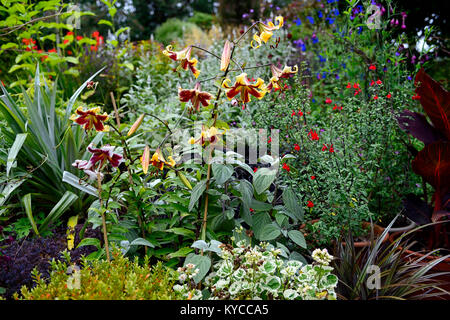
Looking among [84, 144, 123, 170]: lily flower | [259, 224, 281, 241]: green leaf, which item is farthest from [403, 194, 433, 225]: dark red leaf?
[84, 144, 123, 170]: lily flower

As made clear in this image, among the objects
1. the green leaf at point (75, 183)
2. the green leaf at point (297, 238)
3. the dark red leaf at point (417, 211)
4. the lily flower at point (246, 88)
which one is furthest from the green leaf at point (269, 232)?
the dark red leaf at point (417, 211)

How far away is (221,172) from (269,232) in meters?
0.39

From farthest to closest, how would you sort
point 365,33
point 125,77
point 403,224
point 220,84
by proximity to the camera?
point 125,77
point 365,33
point 403,224
point 220,84

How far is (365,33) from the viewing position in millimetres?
3129

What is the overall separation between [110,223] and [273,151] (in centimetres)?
98

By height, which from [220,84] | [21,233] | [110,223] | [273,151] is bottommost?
[21,233]

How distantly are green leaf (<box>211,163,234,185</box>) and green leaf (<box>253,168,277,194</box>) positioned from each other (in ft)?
0.52

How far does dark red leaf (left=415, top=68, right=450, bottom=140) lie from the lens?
2311 mm

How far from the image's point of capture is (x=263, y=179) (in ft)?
6.09

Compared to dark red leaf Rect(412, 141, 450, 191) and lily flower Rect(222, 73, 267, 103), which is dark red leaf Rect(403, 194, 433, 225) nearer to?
dark red leaf Rect(412, 141, 450, 191)

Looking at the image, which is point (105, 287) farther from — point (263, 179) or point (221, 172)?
point (263, 179)

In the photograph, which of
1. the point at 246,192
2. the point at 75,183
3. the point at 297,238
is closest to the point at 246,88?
the point at 246,192
